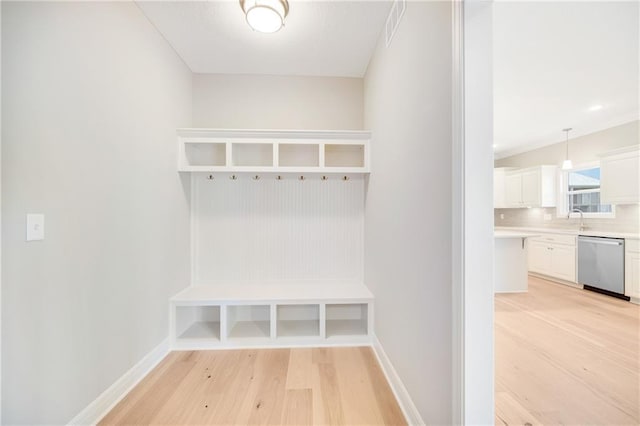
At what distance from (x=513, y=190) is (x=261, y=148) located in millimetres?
6021

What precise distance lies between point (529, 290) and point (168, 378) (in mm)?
4976

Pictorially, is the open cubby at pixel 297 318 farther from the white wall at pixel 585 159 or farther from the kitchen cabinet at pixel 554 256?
the white wall at pixel 585 159

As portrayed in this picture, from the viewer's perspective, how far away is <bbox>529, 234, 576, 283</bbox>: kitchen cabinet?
14.1ft

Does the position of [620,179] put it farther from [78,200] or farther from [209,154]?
[78,200]

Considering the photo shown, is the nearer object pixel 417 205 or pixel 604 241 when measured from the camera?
pixel 417 205

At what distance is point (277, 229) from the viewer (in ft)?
8.91

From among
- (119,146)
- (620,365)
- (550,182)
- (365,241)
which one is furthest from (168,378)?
(550,182)

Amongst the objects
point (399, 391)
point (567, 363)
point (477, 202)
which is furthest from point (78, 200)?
point (567, 363)

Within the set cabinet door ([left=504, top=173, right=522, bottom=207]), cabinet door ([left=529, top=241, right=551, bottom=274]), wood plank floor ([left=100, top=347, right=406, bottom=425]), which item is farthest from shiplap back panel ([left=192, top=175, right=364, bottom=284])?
cabinet door ([left=504, top=173, right=522, bottom=207])

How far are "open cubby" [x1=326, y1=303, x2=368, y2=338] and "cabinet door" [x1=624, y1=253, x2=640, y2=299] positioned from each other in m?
3.94

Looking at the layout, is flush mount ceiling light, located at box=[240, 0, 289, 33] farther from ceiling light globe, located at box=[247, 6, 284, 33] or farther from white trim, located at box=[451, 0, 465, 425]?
white trim, located at box=[451, 0, 465, 425]

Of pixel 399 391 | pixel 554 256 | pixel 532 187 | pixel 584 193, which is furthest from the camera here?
pixel 532 187

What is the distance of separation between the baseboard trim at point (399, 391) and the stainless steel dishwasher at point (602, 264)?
13.4ft

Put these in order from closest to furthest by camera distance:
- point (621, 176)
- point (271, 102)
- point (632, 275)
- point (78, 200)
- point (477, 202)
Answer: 1. point (477, 202)
2. point (78, 200)
3. point (271, 102)
4. point (632, 275)
5. point (621, 176)
